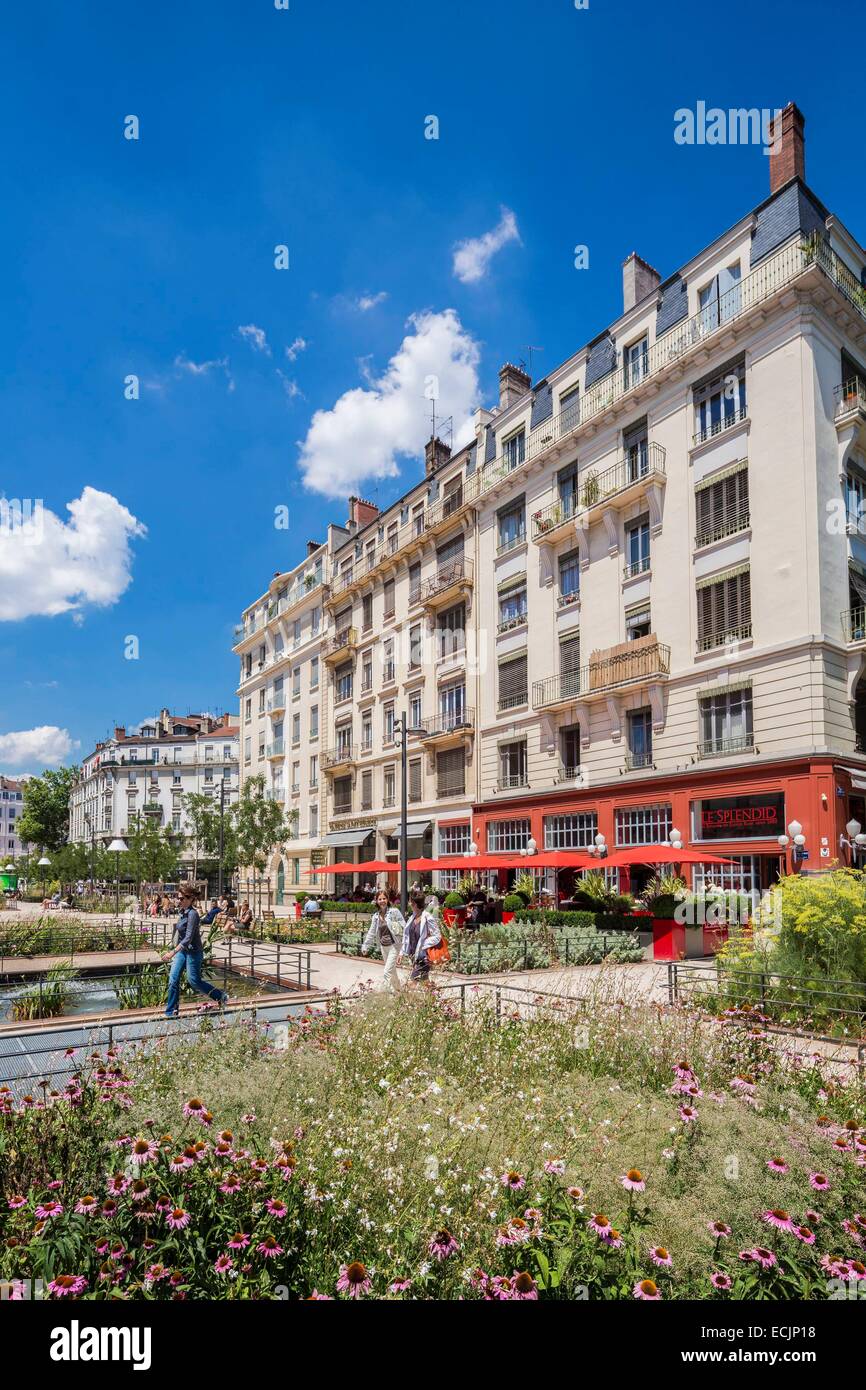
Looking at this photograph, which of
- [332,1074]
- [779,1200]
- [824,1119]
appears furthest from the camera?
[332,1074]

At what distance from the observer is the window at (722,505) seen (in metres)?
22.3

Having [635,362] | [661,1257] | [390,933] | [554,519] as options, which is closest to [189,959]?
[390,933]

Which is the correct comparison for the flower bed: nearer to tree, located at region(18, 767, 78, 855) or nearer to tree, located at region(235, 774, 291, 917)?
tree, located at region(235, 774, 291, 917)

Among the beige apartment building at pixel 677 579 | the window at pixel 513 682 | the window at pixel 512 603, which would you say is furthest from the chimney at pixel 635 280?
the window at pixel 513 682

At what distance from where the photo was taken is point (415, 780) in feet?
120

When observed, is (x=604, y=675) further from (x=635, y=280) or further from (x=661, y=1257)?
(x=661, y=1257)

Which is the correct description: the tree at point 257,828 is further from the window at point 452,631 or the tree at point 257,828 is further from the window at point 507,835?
the window at point 507,835

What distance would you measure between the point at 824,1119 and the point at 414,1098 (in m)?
2.35

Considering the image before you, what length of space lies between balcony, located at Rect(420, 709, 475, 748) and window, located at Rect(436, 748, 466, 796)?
0.46 m

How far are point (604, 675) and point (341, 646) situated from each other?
19805mm

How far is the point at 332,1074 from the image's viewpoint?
5.43m

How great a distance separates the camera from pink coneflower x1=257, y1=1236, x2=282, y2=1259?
317cm
